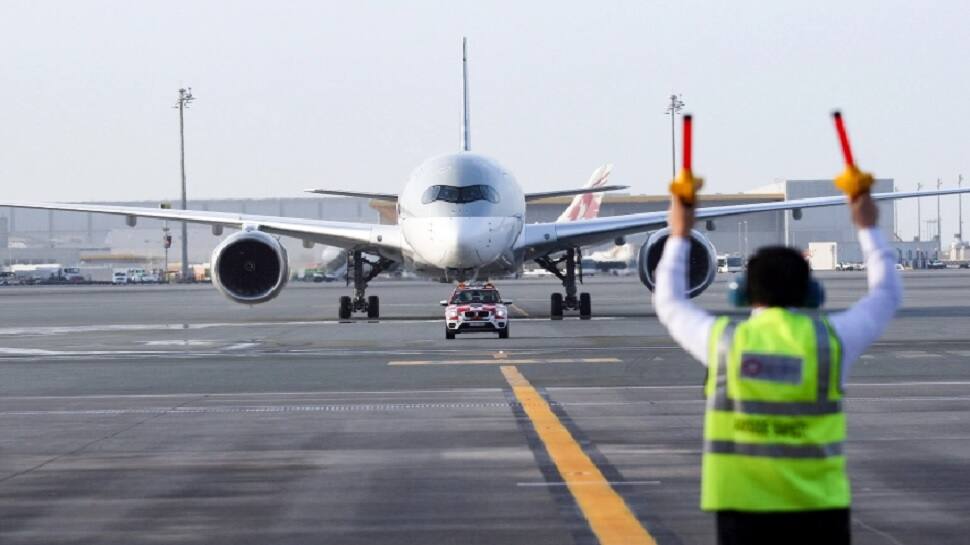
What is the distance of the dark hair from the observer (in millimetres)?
5512

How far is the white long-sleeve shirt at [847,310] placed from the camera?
5.54 m

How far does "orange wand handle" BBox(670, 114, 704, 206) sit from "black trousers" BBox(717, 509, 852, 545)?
1.11m

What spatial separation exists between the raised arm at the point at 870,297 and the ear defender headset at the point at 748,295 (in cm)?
→ 9

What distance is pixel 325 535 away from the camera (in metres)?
9.40

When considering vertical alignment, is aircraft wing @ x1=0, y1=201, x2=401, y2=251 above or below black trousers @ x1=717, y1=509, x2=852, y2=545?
above

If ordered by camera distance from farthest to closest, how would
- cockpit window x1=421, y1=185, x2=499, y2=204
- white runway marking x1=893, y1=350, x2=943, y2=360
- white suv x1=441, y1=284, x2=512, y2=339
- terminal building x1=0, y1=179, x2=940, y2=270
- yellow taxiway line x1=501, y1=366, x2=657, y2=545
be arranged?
terminal building x1=0, y1=179, x2=940, y2=270 < cockpit window x1=421, y1=185, x2=499, y2=204 < white suv x1=441, y1=284, x2=512, y2=339 < white runway marking x1=893, y1=350, x2=943, y2=360 < yellow taxiway line x1=501, y1=366, x2=657, y2=545

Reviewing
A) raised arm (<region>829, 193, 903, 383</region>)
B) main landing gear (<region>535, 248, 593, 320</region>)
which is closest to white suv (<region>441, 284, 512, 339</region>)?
main landing gear (<region>535, 248, 593, 320</region>)

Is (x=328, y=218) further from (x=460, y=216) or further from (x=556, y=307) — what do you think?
(x=460, y=216)

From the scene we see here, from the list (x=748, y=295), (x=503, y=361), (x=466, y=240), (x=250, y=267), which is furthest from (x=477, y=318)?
(x=748, y=295)

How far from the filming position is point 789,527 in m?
5.46

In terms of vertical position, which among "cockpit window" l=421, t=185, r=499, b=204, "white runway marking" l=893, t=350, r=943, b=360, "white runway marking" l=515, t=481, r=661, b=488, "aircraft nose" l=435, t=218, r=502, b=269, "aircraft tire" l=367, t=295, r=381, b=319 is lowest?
"white runway marking" l=515, t=481, r=661, b=488

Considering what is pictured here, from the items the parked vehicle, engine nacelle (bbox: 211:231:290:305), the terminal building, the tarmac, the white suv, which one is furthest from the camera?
the terminal building

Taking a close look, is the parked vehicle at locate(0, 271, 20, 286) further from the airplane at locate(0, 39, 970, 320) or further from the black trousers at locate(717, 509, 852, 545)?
the black trousers at locate(717, 509, 852, 545)

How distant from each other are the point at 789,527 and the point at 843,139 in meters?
1.35
